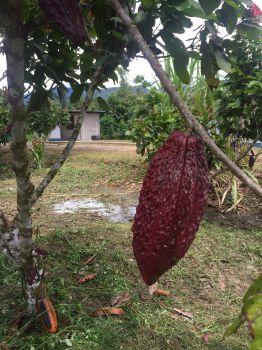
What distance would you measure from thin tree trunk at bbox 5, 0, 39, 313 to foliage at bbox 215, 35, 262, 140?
2.84m

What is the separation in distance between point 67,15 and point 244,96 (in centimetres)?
361

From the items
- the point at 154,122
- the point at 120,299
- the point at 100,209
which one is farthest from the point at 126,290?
the point at 154,122

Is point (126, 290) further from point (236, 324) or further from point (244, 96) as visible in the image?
point (244, 96)

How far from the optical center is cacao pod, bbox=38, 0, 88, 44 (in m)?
0.83

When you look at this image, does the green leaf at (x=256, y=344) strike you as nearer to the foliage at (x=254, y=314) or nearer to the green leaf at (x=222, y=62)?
the foliage at (x=254, y=314)

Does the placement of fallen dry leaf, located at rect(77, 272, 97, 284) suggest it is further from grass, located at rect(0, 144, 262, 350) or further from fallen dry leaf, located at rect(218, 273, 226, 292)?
fallen dry leaf, located at rect(218, 273, 226, 292)

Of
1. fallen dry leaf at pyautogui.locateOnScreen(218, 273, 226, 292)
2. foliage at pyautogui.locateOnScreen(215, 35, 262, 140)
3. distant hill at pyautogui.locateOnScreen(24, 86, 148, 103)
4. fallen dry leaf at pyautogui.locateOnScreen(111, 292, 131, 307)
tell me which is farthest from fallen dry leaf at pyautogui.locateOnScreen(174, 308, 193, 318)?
foliage at pyautogui.locateOnScreen(215, 35, 262, 140)

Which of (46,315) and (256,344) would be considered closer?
(256,344)

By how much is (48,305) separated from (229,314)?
3.46 feet

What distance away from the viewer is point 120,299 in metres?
2.18

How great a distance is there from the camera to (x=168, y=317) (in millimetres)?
2150

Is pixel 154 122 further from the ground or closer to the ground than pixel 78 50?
closer to the ground

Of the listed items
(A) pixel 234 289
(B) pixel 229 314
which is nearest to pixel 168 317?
(B) pixel 229 314

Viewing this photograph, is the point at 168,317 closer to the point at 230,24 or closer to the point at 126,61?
the point at 126,61
